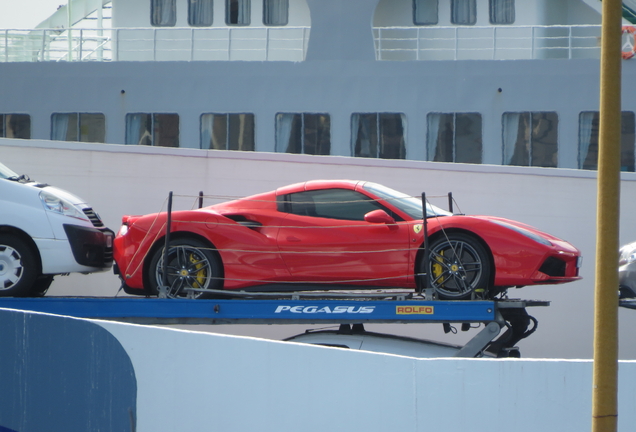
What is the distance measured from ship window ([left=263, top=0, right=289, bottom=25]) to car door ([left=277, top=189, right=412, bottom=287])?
1139cm

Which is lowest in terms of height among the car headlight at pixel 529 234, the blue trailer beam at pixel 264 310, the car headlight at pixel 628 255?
the blue trailer beam at pixel 264 310

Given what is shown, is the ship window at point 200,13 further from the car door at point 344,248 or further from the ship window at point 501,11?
the car door at point 344,248

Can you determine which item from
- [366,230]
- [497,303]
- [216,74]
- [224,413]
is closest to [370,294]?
[366,230]

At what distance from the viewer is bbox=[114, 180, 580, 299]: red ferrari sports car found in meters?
7.58

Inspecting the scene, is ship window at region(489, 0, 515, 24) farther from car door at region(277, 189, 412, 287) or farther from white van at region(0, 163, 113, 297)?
white van at region(0, 163, 113, 297)

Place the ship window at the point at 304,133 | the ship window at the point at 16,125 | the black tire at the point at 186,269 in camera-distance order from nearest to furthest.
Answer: the black tire at the point at 186,269
the ship window at the point at 304,133
the ship window at the point at 16,125

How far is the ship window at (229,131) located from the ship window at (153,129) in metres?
0.64

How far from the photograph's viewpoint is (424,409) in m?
5.54

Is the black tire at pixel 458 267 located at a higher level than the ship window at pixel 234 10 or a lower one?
lower

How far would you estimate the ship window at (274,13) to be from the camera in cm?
1864

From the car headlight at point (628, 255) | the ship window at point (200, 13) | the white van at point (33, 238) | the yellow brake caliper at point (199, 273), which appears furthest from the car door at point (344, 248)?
the ship window at point (200, 13)

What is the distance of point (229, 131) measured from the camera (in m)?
16.9

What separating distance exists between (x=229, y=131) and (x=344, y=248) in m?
9.53

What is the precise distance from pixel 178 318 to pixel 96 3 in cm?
1497
